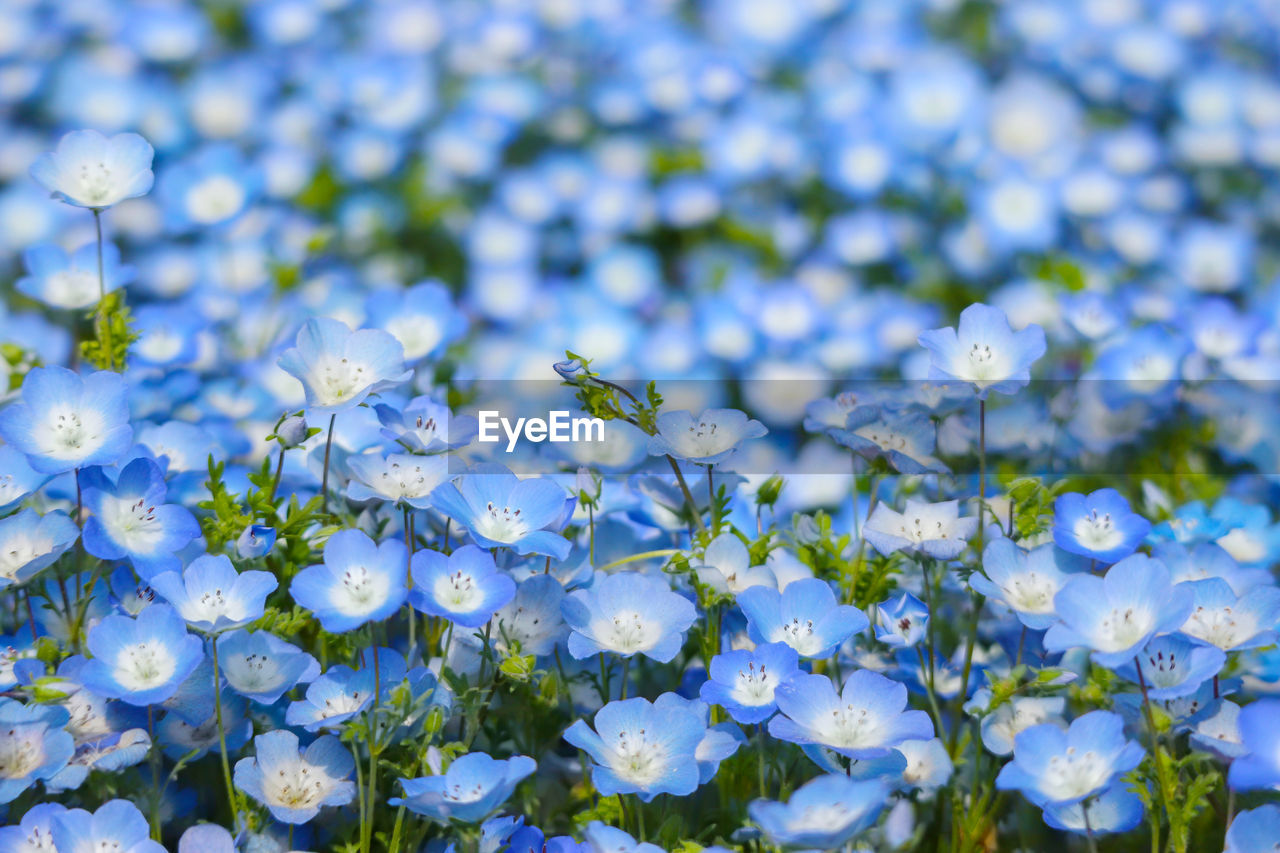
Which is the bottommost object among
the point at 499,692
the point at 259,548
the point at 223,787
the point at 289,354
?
the point at 223,787

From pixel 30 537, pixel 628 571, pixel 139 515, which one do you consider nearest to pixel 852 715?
pixel 628 571

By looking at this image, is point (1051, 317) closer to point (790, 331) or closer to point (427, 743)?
point (790, 331)

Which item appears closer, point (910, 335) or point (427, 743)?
point (427, 743)

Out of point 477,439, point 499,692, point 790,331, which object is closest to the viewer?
point 499,692

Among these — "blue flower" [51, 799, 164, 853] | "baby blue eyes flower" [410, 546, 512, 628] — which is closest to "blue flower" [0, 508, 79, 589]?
"blue flower" [51, 799, 164, 853]

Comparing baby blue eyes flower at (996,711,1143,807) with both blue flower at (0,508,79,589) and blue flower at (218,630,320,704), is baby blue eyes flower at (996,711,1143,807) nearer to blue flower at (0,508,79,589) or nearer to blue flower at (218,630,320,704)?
blue flower at (218,630,320,704)

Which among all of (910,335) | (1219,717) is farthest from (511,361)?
(1219,717)
